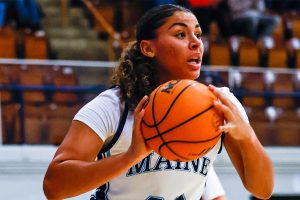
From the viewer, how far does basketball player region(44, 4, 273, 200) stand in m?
2.18

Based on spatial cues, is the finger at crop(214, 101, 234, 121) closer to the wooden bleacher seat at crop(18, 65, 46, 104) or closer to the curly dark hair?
the curly dark hair

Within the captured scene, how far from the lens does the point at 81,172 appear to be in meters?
2.14

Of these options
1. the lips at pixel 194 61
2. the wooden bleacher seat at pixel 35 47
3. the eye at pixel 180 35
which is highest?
the eye at pixel 180 35

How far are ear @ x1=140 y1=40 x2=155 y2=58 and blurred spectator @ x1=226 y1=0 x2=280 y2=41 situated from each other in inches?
219

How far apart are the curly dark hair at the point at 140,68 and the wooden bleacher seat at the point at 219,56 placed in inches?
191

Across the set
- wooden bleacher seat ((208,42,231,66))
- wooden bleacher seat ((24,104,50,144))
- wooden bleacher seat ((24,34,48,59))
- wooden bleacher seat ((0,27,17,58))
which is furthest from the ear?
wooden bleacher seat ((208,42,231,66))

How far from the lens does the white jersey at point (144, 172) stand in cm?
235

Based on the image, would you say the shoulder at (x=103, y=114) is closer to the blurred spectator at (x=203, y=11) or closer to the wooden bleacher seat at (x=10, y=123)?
the wooden bleacher seat at (x=10, y=123)

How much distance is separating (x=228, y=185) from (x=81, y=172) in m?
3.52

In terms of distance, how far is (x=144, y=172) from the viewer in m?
2.41

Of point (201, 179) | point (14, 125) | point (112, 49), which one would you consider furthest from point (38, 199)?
point (201, 179)

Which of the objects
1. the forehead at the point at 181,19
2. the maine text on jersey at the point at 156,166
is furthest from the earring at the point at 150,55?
the maine text on jersey at the point at 156,166

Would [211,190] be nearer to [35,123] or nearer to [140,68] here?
[140,68]

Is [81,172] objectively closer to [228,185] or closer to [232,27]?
[228,185]
